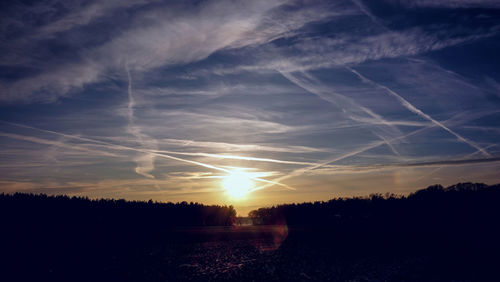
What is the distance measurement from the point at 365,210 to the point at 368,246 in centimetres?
11401

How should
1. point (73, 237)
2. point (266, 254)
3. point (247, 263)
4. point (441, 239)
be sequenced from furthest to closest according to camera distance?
1. point (73, 237)
2. point (441, 239)
3. point (266, 254)
4. point (247, 263)

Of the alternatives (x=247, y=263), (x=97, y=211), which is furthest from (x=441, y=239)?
(x=97, y=211)

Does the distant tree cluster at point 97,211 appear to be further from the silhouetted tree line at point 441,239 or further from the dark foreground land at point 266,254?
the silhouetted tree line at point 441,239

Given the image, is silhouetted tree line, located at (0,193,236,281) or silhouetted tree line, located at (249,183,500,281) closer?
silhouetted tree line, located at (0,193,236,281)

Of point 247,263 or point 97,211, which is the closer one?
point 247,263

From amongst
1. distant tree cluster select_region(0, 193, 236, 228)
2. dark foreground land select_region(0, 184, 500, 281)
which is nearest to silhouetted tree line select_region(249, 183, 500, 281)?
dark foreground land select_region(0, 184, 500, 281)

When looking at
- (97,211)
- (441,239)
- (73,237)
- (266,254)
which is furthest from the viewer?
(97,211)

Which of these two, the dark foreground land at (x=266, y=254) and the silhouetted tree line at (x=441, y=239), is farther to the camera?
the silhouetted tree line at (x=441, y=239)

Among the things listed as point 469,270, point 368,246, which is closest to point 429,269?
point 469,270

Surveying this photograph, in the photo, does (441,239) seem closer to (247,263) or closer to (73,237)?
(247,263)

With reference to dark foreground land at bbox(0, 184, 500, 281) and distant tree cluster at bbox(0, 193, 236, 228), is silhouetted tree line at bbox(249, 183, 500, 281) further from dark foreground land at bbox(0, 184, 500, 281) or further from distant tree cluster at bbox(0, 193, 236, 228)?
distant tree cluster at bbox(0, 193, 236, 228)

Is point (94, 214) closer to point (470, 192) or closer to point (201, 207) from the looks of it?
point (201, 207)

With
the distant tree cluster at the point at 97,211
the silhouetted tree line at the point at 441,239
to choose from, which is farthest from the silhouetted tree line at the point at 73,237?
the silhouetted tree line at the point at 441,239

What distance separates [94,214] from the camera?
10856cm
